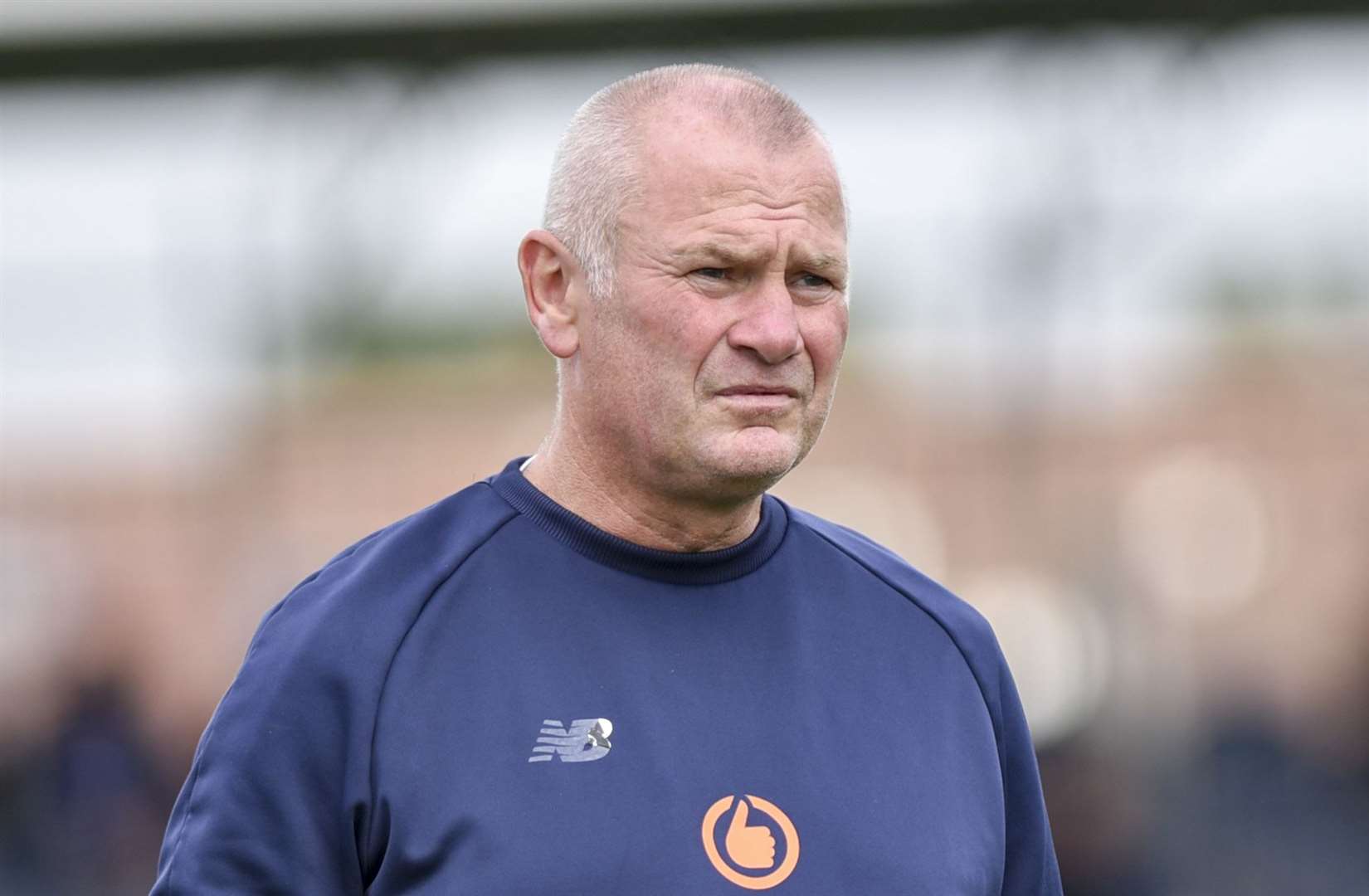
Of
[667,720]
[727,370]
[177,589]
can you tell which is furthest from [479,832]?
[177,589]

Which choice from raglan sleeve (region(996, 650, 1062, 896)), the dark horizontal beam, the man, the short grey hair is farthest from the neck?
the dark horizontal beam

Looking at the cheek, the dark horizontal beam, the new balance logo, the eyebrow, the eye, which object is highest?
the dark horizontal beam

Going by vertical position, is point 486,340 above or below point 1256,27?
below

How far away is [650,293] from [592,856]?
713 millimetres

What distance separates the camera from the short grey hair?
253 cm

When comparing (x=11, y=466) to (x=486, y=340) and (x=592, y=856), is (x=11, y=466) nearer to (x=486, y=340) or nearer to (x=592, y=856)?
(x=486, y=340)

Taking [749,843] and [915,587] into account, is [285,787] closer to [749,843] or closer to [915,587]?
[749,843]

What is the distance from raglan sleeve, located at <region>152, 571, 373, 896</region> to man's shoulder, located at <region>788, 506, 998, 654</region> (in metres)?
0.74

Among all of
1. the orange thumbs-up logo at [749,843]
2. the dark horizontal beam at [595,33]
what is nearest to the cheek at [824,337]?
the orange thumbs-up logo at [749,843]

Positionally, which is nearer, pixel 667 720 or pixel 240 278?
pixel 667 720

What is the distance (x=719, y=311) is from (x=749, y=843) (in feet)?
2.18

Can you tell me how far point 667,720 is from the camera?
2.41 metres

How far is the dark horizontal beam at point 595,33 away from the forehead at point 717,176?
357 inches

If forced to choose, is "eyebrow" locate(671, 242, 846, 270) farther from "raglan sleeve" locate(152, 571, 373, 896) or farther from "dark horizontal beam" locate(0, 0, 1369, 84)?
"dark horizontal beam" locate(0, 0, 1369, 84)
